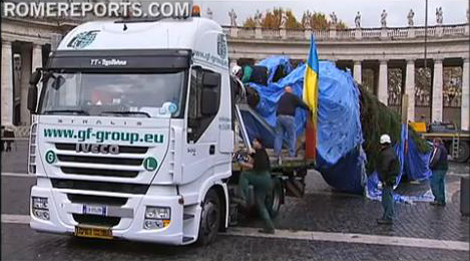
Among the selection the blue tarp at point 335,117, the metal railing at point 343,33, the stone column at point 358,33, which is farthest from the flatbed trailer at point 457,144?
the stone column at point 358,33

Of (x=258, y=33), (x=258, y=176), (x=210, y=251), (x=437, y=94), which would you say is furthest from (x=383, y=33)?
(x=210, y=251)

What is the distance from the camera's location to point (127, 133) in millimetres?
7973

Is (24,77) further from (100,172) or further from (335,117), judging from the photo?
(100,172)

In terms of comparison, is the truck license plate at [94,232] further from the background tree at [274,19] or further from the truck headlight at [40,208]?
the background tree at [274,19]

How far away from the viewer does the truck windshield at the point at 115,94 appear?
8.09 m

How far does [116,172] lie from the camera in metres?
8.05

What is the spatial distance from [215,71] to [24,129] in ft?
124

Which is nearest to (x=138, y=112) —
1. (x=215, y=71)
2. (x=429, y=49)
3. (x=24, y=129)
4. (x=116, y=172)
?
(x=116, y=172)

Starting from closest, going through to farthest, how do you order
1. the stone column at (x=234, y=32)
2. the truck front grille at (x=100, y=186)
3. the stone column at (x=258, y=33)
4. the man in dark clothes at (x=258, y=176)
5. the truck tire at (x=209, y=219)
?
the truck front grille at (x=100, y=186) → the truck tire at (x=209, y=219) → the man in dark clothes at (x=258, y=176) → the stone column at (x=234, y=32) → the stone column at (x=258, y=33)

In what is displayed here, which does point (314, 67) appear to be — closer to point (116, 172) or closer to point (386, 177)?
point (386, 177)

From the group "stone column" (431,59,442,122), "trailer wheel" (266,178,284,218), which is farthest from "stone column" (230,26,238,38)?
"trailer wheel" (266,178,284,218)

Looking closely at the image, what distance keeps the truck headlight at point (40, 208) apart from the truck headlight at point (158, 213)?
4.94 feet

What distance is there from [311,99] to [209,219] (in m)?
4.36

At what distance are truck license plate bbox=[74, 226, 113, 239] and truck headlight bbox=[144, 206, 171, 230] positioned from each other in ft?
1.78
